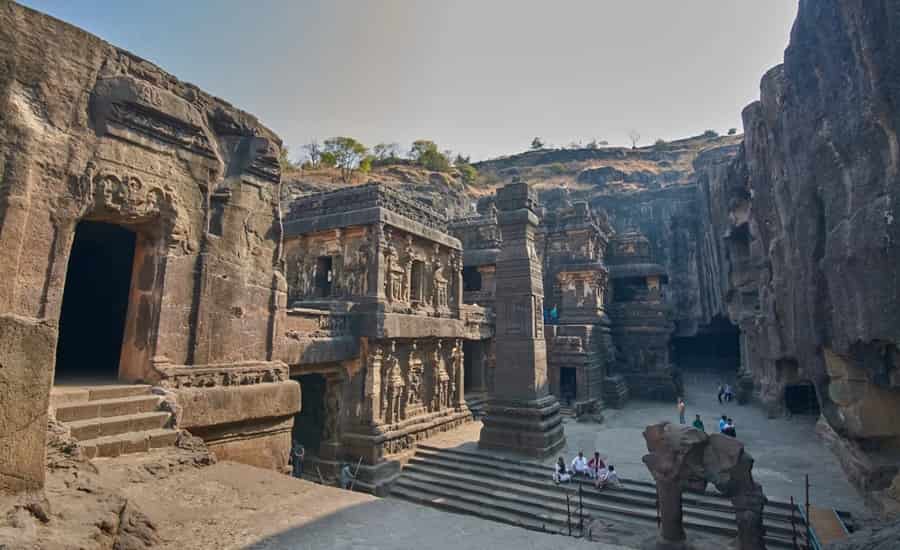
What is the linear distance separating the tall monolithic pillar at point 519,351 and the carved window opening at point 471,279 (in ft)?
38.7

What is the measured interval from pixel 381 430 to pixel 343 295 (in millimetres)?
4091

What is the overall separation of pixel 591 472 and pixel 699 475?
133 inches

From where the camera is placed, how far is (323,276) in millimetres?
14547

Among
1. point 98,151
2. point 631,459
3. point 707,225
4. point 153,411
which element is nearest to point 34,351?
point 153,411

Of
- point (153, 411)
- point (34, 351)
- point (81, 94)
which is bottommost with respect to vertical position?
point (153, 411)

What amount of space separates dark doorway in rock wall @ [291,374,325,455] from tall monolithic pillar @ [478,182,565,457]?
483cm

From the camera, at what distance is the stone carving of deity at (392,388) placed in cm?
1312

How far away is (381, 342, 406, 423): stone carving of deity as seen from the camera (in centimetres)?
1312

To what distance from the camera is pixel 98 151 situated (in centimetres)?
495

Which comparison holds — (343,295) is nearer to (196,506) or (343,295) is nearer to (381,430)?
(381,430)

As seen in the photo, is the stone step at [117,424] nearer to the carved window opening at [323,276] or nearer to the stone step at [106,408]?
the stone step at [106,408]

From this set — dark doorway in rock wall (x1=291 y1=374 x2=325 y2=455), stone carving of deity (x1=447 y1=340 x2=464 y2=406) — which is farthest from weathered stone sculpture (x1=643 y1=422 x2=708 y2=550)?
stone carving of deity (x1=447 y1=340 x2=464 y2=406)

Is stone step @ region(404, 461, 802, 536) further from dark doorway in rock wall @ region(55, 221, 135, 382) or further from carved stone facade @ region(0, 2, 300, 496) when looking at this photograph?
dark doorway in rock wall @ region(55, 221, 135, 382)

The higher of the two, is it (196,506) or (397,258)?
(397,258)
